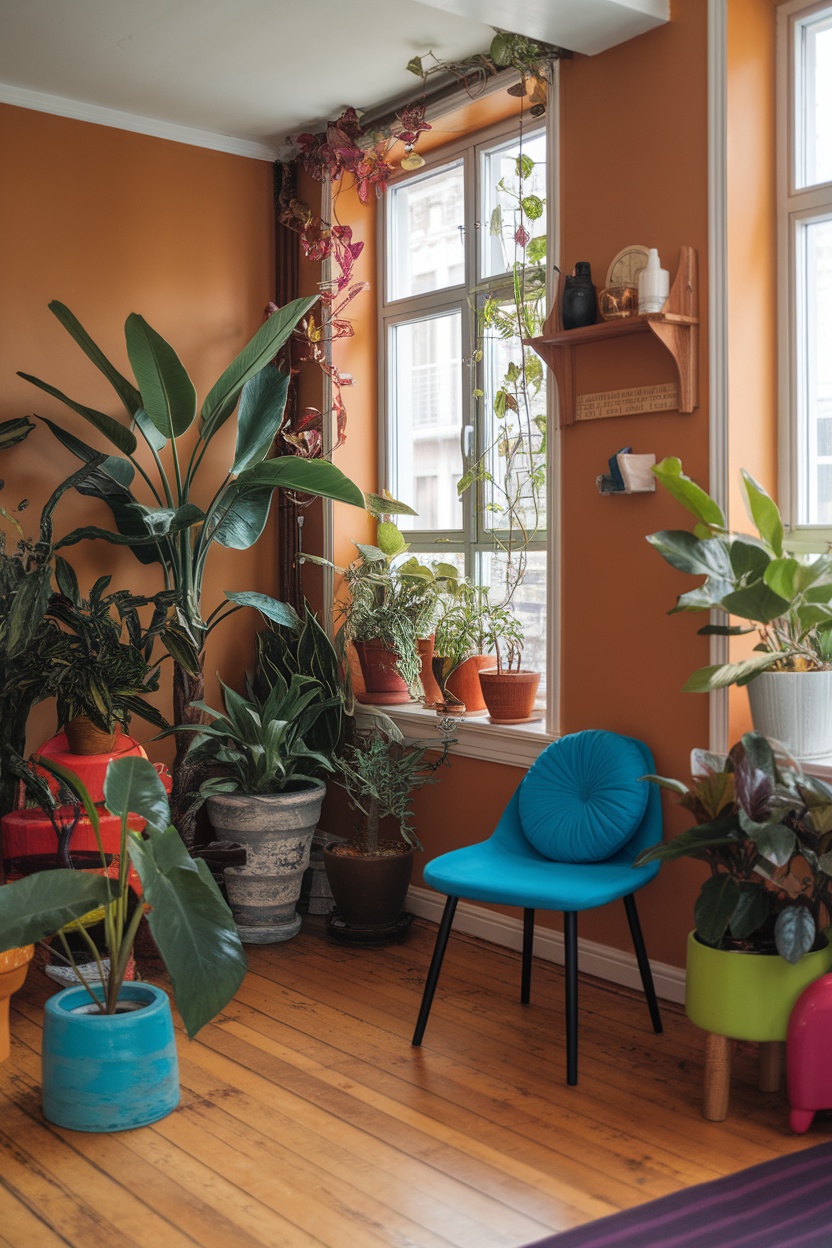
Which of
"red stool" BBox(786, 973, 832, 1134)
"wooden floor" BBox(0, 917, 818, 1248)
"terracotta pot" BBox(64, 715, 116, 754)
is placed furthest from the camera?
"terracotta pot" BBox(64, 715, 116, 754)

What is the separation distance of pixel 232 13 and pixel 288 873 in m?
2.76

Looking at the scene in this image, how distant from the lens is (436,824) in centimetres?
429

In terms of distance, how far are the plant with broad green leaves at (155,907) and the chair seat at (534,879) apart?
0.69 m

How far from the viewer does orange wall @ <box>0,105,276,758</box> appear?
4230mm

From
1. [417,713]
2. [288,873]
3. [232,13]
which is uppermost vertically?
[232,13]

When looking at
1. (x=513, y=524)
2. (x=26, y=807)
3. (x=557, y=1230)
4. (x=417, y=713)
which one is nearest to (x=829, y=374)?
(x=513, y=524)

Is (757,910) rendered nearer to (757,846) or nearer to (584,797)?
(757,846)

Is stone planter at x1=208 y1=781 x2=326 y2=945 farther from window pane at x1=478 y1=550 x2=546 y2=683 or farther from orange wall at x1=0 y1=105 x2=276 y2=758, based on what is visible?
window pane at x1=478 y1=550 x2=546 y2=683

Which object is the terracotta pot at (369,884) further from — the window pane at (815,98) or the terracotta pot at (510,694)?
the window pane at (815,98)

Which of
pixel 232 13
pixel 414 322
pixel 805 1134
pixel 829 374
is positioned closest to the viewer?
pixel 805 1134

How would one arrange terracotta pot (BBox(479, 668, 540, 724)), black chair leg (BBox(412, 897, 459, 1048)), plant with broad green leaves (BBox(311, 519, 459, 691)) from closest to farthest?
black chair leg (BBox(412, 897, 459, 1048)) < terracotta pot (BBox(479, 668, 540, 724)) < plant with broad green leaves (BBox(311, 519, 459, 691))

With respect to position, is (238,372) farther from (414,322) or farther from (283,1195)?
(283,1195)

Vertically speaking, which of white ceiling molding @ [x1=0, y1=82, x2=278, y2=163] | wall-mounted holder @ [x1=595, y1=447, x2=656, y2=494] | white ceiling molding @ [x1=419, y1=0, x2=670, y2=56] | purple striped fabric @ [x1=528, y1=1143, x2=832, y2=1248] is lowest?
purple striped fabric @ [x1=528, y1=1143, x2=832, y2=1248]

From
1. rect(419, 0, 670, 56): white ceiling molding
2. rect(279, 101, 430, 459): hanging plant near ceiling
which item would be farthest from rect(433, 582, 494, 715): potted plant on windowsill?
rect(419, 0, 670, 56): white ceiling molding
